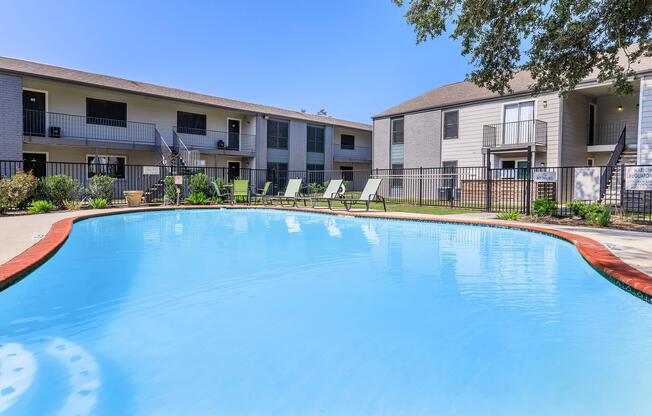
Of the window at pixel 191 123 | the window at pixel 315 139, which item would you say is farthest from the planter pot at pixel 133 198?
the window at pixel 315 139

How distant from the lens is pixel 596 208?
9969 mm

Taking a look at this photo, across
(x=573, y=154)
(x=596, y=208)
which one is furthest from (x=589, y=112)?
(x=596, y=208)

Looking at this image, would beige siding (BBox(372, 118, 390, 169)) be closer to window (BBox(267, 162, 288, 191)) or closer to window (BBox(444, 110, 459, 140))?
window (BBox(444, 110, 459, 140))

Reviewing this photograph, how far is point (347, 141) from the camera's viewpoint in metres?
32.0

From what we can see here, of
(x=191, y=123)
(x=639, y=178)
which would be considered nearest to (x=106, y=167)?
(x=191, y=123)

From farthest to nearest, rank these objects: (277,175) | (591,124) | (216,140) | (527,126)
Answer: (277,175) < (216,140) < (591,124) < (527,126)

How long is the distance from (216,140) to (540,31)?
60.3 feet

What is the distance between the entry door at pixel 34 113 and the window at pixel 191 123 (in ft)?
20.3

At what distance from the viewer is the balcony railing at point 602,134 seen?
61.1 feet

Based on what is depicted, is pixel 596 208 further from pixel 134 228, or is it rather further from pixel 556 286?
pixel 134 228

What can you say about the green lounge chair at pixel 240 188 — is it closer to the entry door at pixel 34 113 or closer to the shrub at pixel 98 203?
the shrub at pixel 98 203

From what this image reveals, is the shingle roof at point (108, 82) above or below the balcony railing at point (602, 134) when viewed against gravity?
above

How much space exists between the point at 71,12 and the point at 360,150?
2106 cm

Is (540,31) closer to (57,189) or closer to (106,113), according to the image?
(57,189)
